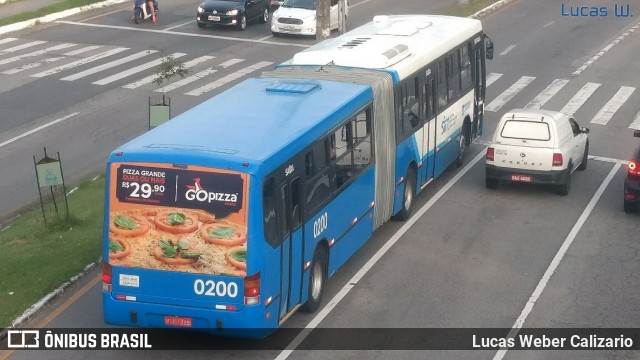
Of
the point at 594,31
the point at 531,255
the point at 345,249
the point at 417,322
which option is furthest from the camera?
the point at 594,31

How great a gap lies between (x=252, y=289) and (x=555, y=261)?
6846 mm

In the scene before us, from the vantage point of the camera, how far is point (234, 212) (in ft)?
43.1

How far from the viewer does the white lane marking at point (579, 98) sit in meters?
30.5

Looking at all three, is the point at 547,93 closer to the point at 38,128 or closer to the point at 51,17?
the point at 38,128

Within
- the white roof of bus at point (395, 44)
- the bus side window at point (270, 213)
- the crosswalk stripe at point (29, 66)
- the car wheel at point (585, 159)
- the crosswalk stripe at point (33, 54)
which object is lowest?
the car wheel at point (585, 159)

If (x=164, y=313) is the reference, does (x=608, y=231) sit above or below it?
below

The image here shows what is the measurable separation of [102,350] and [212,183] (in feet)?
9.80

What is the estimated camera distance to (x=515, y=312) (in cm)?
1588

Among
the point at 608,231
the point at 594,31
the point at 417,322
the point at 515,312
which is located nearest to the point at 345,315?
the point at 417,322

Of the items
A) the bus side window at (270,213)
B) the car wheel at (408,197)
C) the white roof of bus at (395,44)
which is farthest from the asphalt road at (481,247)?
the white roof of bus at (395,44)

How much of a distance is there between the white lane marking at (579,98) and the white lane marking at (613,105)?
2.28ft

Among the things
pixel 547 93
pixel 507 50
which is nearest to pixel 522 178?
pixel 547 93

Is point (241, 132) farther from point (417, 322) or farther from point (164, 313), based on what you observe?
point (417, 322)

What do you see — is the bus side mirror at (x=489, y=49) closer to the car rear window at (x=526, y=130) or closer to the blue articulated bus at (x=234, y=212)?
the car rear window at (x=526, y=130)
